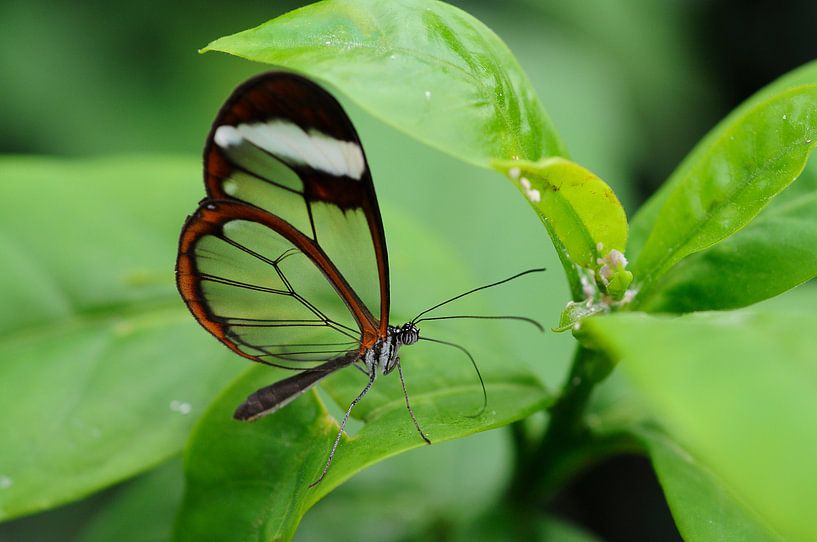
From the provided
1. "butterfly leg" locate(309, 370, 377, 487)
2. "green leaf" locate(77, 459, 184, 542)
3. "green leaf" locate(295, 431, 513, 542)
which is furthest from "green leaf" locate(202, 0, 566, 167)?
"green leaf" locate(77, 459, 184, 542)

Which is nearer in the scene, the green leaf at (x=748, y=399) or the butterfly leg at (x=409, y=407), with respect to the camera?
the green leaf at (x=748, y=399)

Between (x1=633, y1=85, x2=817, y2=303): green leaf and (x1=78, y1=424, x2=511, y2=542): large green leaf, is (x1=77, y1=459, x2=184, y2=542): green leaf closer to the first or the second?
(x1=78, y1=424, x2=511, y2=542): large green leaf

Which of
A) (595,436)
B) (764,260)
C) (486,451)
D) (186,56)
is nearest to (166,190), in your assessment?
(486,451)

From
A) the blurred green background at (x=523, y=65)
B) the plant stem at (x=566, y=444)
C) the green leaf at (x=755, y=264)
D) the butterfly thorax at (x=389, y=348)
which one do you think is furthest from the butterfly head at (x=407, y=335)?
the blurred green background at (x=523, y=65)

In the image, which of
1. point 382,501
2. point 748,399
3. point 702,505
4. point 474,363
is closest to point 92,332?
point 382,501

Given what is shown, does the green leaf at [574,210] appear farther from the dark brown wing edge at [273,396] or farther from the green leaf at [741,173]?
the dark brown wing edge at [273,396]

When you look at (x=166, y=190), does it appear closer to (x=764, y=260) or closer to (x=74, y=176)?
(x=74, y=176)
